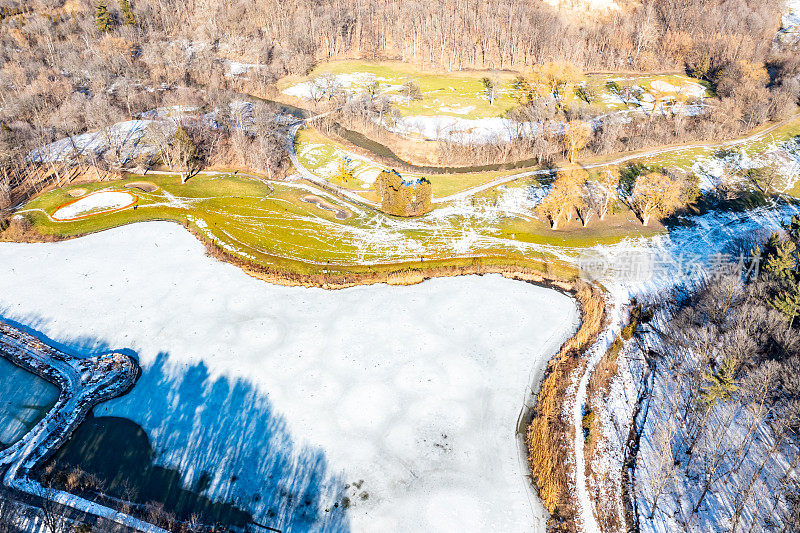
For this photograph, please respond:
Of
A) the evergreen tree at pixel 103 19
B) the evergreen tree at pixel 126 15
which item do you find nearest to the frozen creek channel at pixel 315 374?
the evergreen tree at pixel 103 19

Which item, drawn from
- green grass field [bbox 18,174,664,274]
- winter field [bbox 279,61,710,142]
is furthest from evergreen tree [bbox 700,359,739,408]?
winter field [bbox 279,61,710,142]

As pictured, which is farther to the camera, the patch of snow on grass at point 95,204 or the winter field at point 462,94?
the winter field at point 462,94

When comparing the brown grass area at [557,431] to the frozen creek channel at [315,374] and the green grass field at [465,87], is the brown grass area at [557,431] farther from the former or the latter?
the green grass field at [465,87]

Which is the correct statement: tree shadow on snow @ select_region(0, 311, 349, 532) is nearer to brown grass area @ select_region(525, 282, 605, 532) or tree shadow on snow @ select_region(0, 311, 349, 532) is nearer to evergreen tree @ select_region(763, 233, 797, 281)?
brown grass area @ select_region(525, 282, 605, 532)

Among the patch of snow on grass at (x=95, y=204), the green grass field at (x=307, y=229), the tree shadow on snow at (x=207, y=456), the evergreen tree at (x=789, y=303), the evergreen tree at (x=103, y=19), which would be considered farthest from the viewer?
the evergreen tree at (x=103, y=19)

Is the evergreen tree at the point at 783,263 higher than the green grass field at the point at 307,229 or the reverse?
higher

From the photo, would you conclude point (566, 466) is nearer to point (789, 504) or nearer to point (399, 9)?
point (789, 504)

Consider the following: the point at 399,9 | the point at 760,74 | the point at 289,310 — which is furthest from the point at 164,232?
the point at 760,74
